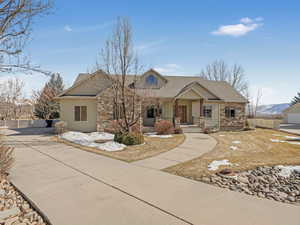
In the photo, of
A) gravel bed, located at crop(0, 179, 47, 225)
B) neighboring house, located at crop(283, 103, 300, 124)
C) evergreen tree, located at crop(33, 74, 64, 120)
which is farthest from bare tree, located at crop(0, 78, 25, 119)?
neighboring house, located at crop(283, 103, 300, 124)

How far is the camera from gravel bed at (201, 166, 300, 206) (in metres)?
5.30

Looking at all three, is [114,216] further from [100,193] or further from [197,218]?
[197,218]

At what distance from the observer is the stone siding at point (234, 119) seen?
74.2 feet

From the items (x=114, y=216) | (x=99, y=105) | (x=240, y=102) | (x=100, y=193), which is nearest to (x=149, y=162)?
(x=100, y=193)

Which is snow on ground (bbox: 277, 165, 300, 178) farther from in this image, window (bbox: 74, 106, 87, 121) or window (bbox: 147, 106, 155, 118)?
window (bbox: 74, 106, 87, 121)

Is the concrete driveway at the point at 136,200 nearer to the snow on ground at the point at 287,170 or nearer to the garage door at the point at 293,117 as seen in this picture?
the snow on ground at the point at 287,170

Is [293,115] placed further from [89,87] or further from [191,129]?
[89,87]

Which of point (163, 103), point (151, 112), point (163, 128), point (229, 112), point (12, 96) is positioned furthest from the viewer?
point (12, 96)

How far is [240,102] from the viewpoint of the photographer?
22969 millimetres

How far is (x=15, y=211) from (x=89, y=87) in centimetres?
1553

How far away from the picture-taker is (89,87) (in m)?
18.8

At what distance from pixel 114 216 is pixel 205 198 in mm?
2119

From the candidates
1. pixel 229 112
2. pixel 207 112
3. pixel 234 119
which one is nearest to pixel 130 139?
pixel 207 112

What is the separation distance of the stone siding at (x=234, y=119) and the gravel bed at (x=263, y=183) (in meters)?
15.7
